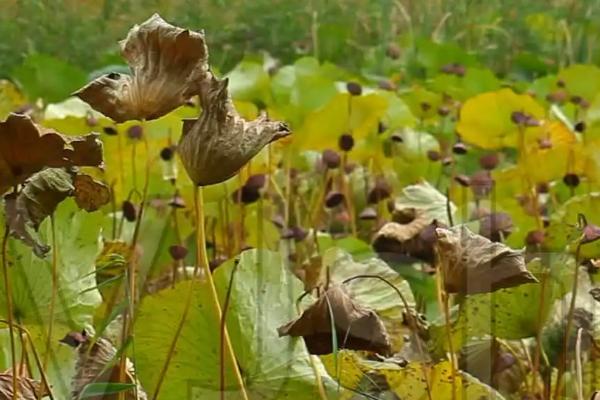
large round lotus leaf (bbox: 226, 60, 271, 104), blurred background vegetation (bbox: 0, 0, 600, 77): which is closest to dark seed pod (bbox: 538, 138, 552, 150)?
large round lotus leaf (bbox: 226, 60, 271, 104)

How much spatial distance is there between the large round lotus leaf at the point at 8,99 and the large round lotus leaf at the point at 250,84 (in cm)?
30

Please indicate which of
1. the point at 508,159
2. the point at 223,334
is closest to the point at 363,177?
the point at 508,159

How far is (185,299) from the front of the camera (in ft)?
2.22

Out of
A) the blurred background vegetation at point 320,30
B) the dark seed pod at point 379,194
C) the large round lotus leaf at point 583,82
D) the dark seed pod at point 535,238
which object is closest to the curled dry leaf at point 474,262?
the dark seed pod at point 535,238

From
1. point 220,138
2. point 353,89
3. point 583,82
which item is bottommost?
point 583,82

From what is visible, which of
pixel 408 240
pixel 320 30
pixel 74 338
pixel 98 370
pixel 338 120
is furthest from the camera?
pixel 320 30

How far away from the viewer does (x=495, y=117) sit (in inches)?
62.0

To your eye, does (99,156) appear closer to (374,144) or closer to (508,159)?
(374,144)

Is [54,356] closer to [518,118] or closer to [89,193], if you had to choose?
[89,193]

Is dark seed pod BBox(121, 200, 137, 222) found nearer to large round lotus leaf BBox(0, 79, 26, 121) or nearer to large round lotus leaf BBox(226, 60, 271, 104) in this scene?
large round lotus leaf BBox(0, 79, 26, 121)

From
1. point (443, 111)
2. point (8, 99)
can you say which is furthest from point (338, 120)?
point (8, 99)

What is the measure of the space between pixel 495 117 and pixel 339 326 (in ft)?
3.37

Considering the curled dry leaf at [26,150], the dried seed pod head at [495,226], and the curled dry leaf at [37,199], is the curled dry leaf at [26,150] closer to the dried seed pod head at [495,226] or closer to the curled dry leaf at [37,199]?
the curled dry leaf at [37,199]

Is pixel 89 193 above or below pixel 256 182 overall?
above
